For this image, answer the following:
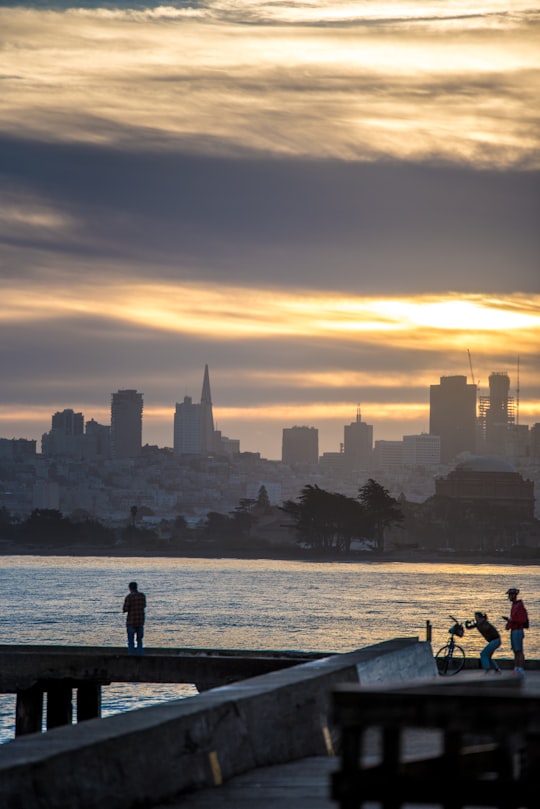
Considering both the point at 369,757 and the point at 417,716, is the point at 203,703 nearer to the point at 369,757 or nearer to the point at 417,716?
the point at 369,757

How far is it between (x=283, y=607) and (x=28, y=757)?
98.4 m

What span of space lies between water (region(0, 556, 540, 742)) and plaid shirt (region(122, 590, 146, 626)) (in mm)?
6556

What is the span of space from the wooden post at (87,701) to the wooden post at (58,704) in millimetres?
230

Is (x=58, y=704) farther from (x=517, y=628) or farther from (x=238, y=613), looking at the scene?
→ (x=238, y=613)

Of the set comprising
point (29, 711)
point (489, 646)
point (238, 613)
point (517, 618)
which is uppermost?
point (517, 618)

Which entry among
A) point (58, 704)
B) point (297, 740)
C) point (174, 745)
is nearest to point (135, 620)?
point (58, 704)

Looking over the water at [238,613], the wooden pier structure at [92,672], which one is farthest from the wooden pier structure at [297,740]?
the water at [238,613]

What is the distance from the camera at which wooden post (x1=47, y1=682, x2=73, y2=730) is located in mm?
23641

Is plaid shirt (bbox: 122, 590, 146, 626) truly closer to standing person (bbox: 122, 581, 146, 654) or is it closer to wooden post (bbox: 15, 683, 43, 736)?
standing person (bbox: 122, 581, 146, 654)

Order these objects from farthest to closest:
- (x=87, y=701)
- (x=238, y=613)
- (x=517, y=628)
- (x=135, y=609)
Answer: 1. (x=238, y=613)
2. (x=135, y=609)
3. (x=87, y=701)
4. (x=517, y=628)

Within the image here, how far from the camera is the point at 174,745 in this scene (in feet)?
37.8

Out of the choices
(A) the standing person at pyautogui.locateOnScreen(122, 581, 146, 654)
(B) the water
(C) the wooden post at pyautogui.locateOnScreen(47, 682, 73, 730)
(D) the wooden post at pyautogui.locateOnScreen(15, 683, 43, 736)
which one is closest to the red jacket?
(A) the standing person at pyautogui.locateOnScreen(122, 581, 146, 654)

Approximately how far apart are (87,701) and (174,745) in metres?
13.2

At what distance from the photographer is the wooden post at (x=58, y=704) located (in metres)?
23.6
